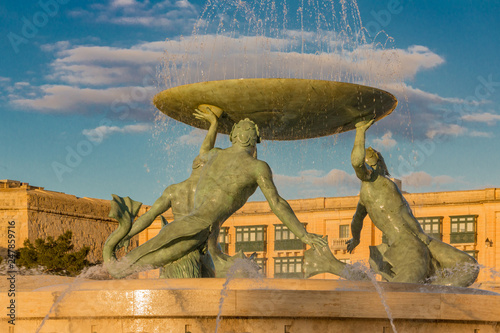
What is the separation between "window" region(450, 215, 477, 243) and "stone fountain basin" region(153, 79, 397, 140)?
133ft

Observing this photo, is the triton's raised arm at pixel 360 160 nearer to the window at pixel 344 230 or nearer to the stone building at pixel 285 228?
the stone building at pixel 285 228

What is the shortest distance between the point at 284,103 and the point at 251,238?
45.1 metres

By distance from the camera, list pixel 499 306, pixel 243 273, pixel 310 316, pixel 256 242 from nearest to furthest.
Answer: pixel 310 316 < pixel 499 306 < pixel 243 273 < pixel 256 242

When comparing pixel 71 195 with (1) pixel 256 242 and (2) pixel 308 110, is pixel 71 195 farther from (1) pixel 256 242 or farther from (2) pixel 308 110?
(2) pixel 308 110

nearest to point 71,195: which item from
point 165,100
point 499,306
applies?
point 165,100

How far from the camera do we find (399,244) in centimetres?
1232

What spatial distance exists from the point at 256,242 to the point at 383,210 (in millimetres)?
45014

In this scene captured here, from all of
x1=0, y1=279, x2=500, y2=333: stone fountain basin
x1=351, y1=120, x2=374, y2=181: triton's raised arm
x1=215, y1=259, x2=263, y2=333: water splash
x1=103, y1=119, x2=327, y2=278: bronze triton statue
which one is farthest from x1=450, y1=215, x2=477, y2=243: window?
x1=0, y1=279, x2=500, y2=333: stone fountain basin

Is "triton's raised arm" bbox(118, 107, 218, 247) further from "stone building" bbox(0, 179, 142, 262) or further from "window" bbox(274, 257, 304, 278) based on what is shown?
"stone building" bbox(0, 179, 142, 262)

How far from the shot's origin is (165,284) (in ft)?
33.3

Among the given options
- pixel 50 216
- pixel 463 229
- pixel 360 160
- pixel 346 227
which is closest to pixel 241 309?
pixel 360 160

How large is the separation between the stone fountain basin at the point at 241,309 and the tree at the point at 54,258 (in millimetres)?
37971

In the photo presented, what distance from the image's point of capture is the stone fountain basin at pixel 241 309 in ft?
31.1

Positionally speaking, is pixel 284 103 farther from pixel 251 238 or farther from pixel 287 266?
pixel 251 238
